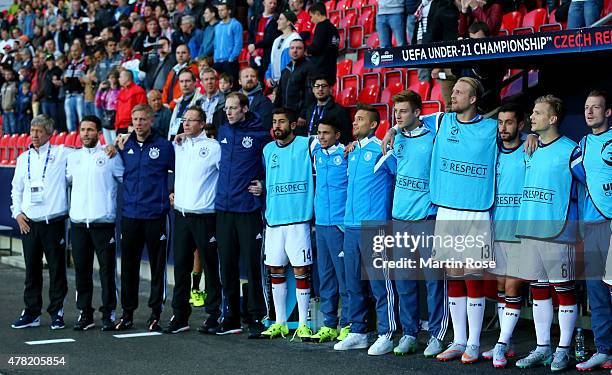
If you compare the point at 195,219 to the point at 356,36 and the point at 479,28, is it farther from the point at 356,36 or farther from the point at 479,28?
the point at 356,36

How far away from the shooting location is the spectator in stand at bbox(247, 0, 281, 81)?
48.7ft

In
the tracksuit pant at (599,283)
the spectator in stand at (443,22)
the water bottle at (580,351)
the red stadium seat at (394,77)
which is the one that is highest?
the spectator in stand at (443,22)

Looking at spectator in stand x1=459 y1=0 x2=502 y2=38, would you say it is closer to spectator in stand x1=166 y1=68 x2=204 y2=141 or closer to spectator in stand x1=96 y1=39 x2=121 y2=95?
spectator in stand x1=166 y1=68 x2=204 y2=141

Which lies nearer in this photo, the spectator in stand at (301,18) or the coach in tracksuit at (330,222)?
the coach in tracksuit at (330,222)

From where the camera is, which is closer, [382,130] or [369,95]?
[382,130]

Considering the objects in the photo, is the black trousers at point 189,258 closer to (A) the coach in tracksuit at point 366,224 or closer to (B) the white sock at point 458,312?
(A) the coach in tracksuit at point 366,224

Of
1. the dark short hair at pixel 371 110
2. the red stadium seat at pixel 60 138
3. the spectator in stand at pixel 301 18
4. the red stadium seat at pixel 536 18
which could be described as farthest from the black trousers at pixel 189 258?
the red stadium seat at pixel 60 138

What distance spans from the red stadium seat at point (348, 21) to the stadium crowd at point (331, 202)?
1.94 meters

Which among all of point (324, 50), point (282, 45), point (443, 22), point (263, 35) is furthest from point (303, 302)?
point (263, 35)

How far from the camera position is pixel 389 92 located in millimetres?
13289

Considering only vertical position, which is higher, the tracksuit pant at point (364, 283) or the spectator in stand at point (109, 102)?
the spectator in stand at point (109, 102)

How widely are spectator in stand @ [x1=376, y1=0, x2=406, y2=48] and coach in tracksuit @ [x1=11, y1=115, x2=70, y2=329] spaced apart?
16.0 ft

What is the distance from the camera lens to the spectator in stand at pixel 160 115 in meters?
14.7

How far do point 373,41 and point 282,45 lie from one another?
5.19 feet
